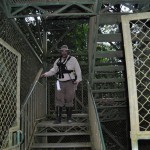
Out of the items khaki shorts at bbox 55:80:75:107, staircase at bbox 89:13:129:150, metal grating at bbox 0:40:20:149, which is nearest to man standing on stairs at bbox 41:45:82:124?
khaki shorts at bbox 55:80:75:107

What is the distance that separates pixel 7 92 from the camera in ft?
12.6

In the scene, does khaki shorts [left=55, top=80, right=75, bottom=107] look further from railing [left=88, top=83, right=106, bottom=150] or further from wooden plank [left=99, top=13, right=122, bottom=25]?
wooden plank [left=99, top=13, right=122, bottom=25]

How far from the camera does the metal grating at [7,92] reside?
12.3 ft

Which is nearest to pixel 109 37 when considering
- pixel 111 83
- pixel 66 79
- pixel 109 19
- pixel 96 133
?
pixel 109 19

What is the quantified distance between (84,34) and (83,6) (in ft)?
18.7

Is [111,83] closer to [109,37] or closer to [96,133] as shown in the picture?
[109,37]

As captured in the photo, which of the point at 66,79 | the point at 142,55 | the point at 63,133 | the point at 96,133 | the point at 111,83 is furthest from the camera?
the point at 111,83

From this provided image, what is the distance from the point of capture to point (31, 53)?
23.9 feet

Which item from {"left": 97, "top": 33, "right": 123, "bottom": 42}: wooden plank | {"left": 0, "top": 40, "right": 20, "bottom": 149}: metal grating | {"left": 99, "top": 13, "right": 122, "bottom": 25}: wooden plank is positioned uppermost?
{"left": 99, "top": 13, "right": 122, "bottom": 25}: wooden plank

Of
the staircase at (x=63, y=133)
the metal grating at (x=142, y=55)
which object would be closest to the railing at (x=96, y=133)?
the staircase at (x=63, y=133)

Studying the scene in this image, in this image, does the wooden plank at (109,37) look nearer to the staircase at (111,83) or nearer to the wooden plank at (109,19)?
the staircase at (111,83)

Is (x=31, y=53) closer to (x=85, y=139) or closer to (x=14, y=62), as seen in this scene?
(x=14, y=62)

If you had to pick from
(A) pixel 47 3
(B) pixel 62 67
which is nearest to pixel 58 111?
(B) pixel 62 67

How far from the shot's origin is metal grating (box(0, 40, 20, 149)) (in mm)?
3745
